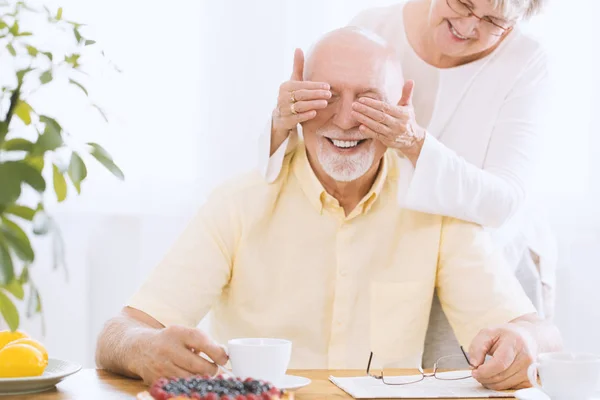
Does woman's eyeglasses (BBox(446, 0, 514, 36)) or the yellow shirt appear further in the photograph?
woman's eyeglasses (BBox(446, 0, 514, 36))

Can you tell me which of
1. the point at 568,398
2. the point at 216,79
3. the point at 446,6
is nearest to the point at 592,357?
the point at 568,398

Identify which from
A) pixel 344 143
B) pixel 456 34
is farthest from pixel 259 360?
pixel 456 34

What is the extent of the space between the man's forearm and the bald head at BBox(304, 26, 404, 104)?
63 cm

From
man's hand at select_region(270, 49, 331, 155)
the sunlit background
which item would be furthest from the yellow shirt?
the sunlit background

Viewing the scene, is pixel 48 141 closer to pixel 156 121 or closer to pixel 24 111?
pixel 24 111

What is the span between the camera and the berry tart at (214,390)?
1.11m

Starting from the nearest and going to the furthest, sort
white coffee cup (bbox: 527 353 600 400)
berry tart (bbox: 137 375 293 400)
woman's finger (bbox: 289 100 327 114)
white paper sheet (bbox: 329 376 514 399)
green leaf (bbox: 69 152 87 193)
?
green leaf (bbox: 69 152 87 193) → berry tart (bbox: 137 375 293 400) → white coffee cup (bbox: 527 353 600 400) → white paper sheet (bbox: 329 376 514 399) → woman's finger (bbox: 289 100 327 114)

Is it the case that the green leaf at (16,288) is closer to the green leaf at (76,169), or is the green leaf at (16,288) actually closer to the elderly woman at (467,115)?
the green leaf at (76,169)

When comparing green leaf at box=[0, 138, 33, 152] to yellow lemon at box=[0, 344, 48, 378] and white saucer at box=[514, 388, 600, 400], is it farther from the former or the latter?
white saucer at box=[514, 388, 600, 400]

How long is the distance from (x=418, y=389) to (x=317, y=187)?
59 centimetres

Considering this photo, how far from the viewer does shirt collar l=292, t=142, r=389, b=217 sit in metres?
1.90

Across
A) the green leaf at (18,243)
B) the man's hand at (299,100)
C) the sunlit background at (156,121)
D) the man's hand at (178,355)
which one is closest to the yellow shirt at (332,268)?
the man's hand at (299,100)

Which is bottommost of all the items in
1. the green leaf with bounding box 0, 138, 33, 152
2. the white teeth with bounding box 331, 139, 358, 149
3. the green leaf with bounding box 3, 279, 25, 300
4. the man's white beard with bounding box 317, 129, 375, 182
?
the green leaf with bounding box 3, 279, 25, 300

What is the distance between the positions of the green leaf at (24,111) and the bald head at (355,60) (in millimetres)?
890
